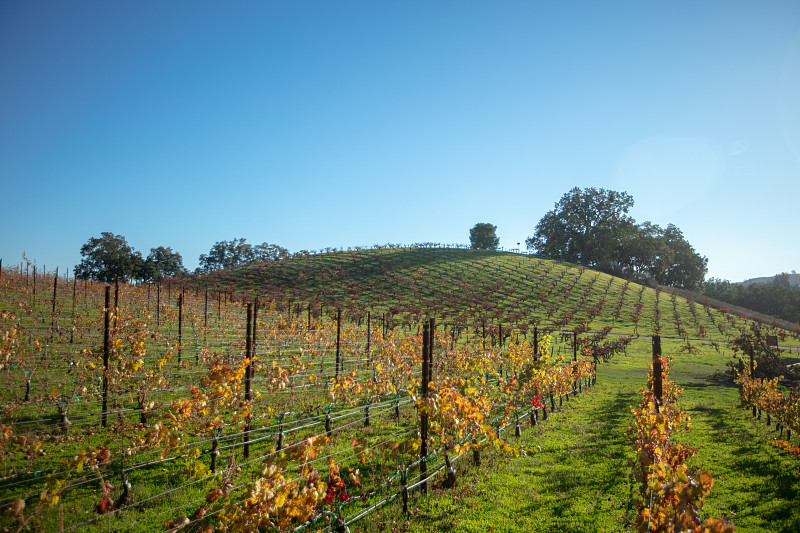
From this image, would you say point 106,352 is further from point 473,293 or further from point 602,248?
point 602,248

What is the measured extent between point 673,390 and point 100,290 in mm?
27944

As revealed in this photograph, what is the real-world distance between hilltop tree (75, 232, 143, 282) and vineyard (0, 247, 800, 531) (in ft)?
128

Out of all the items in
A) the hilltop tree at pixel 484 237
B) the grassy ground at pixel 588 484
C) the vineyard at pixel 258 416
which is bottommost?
the grassy ground at pixel 588 484

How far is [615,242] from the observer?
76.0 metres

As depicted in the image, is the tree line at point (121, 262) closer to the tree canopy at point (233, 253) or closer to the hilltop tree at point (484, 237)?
the tree canopy at point (233, 253)

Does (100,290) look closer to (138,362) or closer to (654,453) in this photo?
(138,362)

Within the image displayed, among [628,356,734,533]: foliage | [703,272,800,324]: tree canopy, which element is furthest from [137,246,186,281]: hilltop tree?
[703,272,800,324]: tree canopy

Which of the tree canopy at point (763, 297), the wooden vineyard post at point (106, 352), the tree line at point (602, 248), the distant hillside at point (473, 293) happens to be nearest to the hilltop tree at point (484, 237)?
the tree line at point (602, 248)

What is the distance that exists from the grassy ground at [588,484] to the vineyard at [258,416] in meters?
0.10

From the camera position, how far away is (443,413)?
6.36m

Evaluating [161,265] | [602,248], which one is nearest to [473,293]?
[602,248]

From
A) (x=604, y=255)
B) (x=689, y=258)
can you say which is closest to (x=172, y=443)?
(x=604, y=255)

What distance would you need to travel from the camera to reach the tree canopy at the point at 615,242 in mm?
75875

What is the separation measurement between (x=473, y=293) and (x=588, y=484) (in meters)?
46.7
